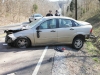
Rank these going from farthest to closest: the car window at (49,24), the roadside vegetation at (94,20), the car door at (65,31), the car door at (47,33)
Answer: the roadside vegetation at (94,20) < the car door at (65,31) < the car window at (49,24) < the car door at (47,33)

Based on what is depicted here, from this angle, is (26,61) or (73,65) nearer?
(73,65)

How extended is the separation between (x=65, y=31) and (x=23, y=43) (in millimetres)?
2201

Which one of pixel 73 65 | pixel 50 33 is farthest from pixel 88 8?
pixel 73 65

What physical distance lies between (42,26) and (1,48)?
231cm

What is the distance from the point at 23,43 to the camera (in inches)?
385

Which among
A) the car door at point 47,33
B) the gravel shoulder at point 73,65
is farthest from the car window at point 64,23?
the gravel shoulder at point 73,65

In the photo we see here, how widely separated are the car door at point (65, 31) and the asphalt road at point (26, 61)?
0.76m

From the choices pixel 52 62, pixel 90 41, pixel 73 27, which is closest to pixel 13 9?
pixel 90 41

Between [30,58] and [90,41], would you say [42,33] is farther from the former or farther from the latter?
[90,41]

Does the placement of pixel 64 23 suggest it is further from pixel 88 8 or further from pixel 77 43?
pixel 88 8

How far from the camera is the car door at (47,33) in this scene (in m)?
9.78

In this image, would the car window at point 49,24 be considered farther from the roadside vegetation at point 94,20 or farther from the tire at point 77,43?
the roadside vegetation at point 94,20

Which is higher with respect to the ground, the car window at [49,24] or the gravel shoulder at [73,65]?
the car window at [49,24]

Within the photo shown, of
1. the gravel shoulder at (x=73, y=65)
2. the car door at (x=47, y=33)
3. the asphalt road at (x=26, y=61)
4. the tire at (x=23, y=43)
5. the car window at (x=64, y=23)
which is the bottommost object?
the gravel shoulder at (x=73, y=65)
